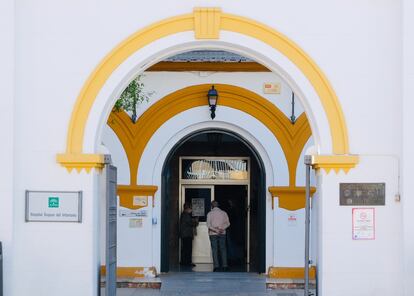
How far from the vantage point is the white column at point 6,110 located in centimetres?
1045

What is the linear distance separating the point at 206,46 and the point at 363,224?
108 inches

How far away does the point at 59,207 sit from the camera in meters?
10.5

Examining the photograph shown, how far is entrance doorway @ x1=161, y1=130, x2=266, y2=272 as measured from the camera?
19.4 metres

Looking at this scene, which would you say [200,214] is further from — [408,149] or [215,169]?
[408,149]

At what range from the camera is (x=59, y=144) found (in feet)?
34.6

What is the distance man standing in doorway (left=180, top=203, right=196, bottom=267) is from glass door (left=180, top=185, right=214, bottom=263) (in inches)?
6.4

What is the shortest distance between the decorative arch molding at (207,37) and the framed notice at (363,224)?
0.57m

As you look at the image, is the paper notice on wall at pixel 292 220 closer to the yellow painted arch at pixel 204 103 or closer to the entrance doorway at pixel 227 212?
the yellow painted arch at pixel 204 103

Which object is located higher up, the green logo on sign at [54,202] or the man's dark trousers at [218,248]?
the green logo on sign at [54,202]

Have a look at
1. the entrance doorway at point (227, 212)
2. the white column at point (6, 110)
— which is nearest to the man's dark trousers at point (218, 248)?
the entrance doorway at point (227, 212)

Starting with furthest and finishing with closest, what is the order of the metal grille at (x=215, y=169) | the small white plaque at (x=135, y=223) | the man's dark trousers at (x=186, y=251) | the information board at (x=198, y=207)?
1. the information board at (x=198, y=207)
2. the man's dark trousers at (x=186, y=251)
3. the metal grille at (x=215, y=169)
4. the small white plaque at (x=135, y=223)

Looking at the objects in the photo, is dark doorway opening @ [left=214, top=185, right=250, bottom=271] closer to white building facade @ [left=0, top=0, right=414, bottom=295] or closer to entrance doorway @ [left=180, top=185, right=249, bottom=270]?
entrance doorway @ [left=180, top=185, right=249, bottom=270]

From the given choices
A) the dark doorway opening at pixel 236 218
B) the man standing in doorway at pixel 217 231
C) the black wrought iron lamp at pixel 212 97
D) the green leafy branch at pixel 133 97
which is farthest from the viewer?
the dark doorway opening at pixel 236 218

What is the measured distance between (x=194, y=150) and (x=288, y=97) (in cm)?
314
